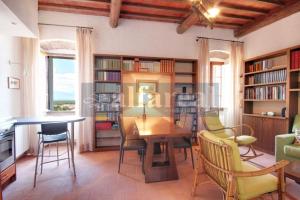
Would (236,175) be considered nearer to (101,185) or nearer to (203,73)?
(101,185)

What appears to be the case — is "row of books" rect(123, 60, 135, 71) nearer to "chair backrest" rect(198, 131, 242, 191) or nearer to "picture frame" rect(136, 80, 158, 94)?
"picture frame" rect(136, 80, 158, 94)

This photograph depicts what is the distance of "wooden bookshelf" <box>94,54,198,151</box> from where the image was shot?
13.7ft

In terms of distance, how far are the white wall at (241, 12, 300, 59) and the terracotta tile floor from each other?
2.59 m

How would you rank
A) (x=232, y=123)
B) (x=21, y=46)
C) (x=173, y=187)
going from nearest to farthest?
(x=173, y=187)
(x=21, y=46)
(x=232, y=123)

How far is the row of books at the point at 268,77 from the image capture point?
3.69 m

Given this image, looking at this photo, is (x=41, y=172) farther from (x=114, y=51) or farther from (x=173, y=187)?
(x=114, y=51)

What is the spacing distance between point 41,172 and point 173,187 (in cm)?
211

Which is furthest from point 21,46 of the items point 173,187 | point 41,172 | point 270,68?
point 270,68

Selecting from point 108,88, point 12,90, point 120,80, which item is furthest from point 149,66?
point 12,90

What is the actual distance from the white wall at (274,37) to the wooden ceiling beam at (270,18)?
0.10 metres

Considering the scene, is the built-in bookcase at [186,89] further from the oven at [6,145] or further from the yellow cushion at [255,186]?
the oven at [6,145]

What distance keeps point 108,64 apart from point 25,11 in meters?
1.84

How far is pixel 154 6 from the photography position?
3857mm

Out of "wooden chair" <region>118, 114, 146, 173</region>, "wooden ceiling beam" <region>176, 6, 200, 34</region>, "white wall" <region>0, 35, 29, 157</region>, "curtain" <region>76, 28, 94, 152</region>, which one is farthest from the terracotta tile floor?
"wooden ceiling beam" <region>176, 6, 200, 34</region>
